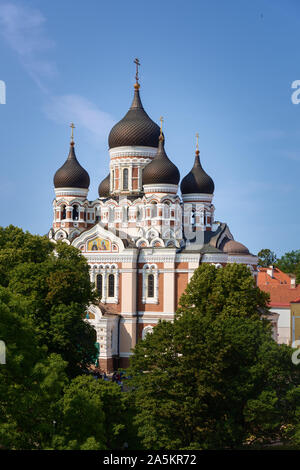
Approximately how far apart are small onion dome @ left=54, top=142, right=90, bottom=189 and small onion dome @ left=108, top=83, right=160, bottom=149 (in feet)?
8.91

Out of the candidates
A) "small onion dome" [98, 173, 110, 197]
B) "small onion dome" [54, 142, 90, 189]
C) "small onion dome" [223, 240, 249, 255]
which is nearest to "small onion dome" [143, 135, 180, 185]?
"small onion dome" [223, 240, 249, 255]

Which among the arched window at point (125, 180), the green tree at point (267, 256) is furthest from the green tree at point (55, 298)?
the green tree at point (267, 256)

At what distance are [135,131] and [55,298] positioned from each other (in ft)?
61.5

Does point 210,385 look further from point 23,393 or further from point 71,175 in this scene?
point 71,175

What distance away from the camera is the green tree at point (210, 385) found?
23.4 m

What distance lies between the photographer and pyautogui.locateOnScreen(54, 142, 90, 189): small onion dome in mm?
46906

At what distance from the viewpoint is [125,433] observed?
79.2 feet

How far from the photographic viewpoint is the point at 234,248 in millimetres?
43062

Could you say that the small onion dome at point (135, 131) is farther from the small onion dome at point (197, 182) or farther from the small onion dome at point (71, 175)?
the small onion dome at point (197, 182)

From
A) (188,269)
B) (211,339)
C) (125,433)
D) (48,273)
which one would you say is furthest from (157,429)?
(188,269)

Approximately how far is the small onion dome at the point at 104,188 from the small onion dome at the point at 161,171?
635cm

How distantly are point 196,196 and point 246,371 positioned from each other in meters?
23.3

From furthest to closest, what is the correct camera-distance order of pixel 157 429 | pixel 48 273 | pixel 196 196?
pixel 196 196
pixel 48 273
pixel 157 429
